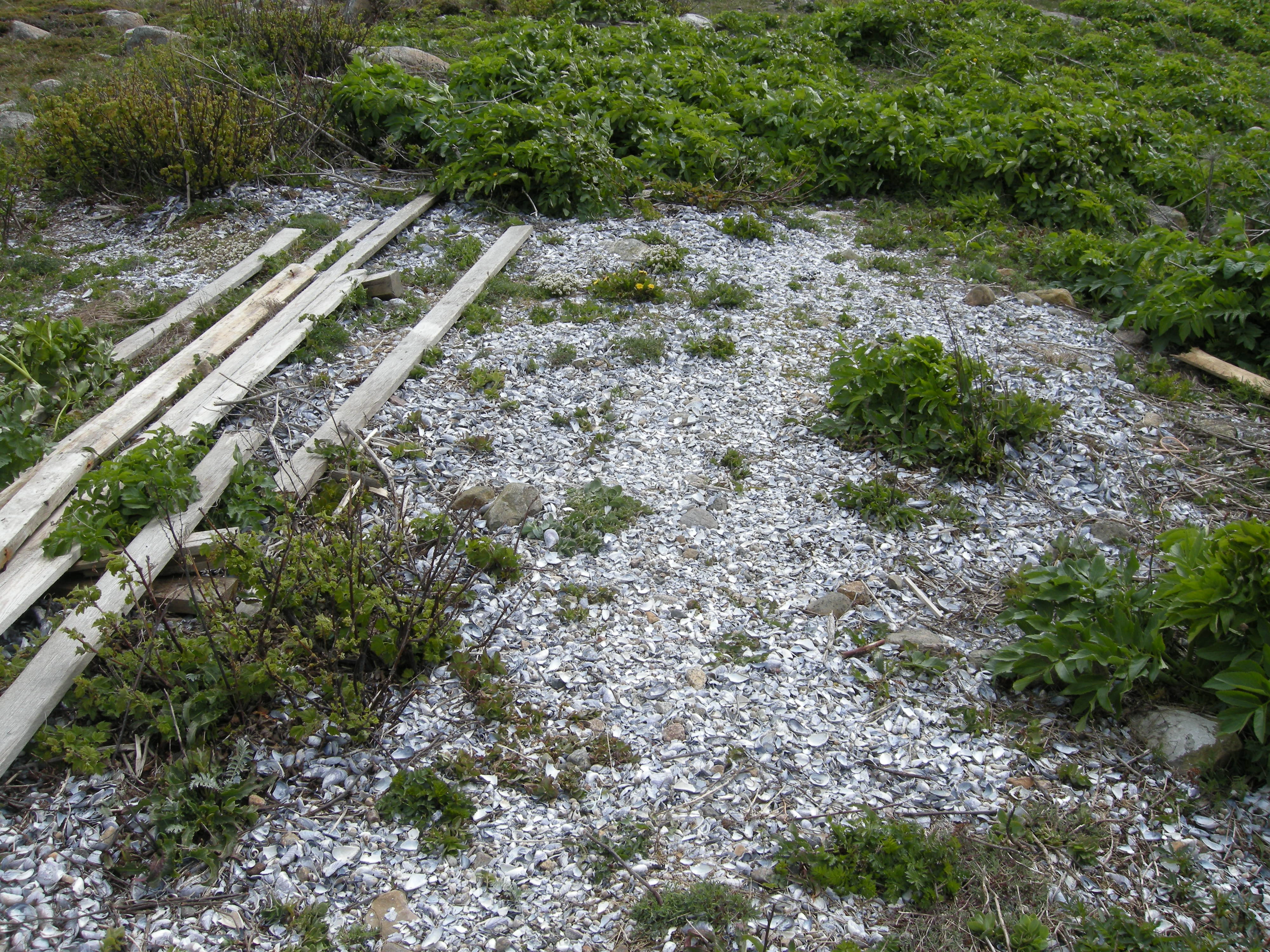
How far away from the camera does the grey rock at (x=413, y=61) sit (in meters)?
11.2

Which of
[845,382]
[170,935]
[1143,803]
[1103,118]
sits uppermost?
[1103,118]

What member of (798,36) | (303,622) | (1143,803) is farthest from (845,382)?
(798,36)

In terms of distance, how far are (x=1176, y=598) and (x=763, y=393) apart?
3.43 meters

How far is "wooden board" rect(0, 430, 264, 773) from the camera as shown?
3.73 meters

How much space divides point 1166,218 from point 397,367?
8731 mm

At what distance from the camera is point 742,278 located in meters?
8.31

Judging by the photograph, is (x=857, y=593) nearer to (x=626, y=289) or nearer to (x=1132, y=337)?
(x=626, y=289)

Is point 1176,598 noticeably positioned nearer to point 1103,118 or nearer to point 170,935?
point 170,935

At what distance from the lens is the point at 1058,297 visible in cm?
802

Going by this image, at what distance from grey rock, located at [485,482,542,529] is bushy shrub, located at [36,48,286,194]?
6.20 meters

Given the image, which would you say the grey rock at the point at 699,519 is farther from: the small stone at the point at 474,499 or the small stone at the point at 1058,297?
the small stone at the point at 1058,297

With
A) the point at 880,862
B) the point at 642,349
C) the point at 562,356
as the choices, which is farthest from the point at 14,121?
the point at 880,862

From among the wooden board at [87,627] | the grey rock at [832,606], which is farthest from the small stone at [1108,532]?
the wooden board at [87,627]

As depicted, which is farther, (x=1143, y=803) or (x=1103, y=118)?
(x=1103, y=118)
